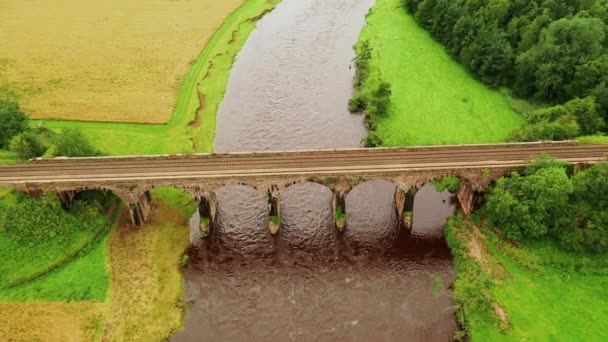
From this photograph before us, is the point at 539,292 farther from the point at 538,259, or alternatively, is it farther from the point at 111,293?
the point at 111,293

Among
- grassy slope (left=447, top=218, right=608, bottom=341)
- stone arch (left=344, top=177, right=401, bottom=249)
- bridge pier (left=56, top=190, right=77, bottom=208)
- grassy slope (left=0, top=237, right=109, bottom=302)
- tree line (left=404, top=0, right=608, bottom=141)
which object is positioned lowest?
grassy slope (left=0, top=237, right=109, bottom=302)

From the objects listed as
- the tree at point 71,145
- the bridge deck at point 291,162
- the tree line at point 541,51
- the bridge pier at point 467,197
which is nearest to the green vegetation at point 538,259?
the bridge pier at point 467,197

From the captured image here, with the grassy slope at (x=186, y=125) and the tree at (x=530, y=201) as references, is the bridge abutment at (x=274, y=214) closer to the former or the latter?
the grassy slope at (x=186, y=125)

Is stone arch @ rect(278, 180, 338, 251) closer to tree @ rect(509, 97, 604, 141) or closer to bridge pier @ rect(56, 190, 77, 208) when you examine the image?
bridge pier @ rect(56, 190, 77, 208)

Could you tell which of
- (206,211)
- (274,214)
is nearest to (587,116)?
(274,214)

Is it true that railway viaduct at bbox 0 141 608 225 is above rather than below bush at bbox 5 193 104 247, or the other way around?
above

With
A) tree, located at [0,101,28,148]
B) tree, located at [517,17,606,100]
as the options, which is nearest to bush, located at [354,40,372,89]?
tree, located at [517,17,606,100]
